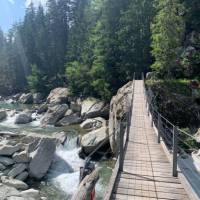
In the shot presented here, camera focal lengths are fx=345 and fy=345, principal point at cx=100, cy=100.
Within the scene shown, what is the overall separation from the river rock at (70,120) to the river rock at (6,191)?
61.5ft

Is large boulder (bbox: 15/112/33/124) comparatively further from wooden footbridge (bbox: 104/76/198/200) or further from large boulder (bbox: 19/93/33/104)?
wooden footbridge (bbox: 104/76/198/200)

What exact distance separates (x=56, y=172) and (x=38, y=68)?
50127mm

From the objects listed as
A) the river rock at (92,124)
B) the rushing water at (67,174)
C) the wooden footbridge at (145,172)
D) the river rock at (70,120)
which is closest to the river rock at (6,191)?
the rushing water at (67,174)

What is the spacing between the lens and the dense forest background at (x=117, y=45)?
34.8m

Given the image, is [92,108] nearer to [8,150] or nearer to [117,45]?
[117,45]

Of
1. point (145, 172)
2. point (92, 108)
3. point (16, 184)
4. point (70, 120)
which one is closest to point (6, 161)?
point (16, 184)

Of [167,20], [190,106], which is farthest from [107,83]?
[190,106]

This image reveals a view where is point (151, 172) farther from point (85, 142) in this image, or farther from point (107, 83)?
point (107, 83)

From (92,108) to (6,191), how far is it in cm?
2198

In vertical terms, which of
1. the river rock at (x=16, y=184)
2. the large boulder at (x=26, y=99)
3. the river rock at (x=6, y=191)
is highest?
the river rock at (x=6, y=191)

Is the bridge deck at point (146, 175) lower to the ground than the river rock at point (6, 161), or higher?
higher

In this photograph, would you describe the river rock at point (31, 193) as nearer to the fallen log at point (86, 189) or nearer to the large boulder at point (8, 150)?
the large boulder at point (8, 150)

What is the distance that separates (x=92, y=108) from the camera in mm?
39594

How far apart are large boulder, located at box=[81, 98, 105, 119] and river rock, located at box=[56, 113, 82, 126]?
802 mm
